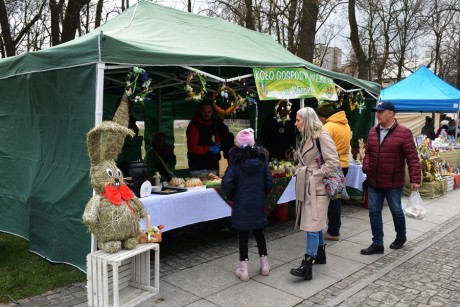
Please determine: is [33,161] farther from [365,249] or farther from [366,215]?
[366,215]

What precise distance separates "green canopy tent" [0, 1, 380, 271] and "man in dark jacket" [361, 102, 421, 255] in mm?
1699

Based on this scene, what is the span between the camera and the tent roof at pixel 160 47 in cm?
400

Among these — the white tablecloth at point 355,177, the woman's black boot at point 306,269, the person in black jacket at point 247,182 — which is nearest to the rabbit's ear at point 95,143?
the person in black jacket at point 247,182

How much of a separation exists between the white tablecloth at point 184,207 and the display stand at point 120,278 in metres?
0.50

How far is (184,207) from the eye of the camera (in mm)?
4832

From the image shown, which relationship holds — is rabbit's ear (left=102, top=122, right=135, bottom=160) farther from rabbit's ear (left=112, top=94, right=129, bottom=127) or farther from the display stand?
the display stand

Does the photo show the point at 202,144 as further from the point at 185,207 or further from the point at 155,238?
the point at 155,238

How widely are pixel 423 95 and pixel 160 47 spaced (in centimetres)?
1068

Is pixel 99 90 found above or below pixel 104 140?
above

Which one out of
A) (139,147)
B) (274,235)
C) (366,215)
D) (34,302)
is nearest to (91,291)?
(34,302)

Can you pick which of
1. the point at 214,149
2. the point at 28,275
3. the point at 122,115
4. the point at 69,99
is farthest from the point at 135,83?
the point at 28,275

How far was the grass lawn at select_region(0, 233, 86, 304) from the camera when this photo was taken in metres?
4.04

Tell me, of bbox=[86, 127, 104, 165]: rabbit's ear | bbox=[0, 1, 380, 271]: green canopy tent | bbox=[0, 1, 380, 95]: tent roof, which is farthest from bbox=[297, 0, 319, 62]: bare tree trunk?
bbox=[86, 127, 104, 165]: rabbit's ear

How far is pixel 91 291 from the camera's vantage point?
3572 millimetres
